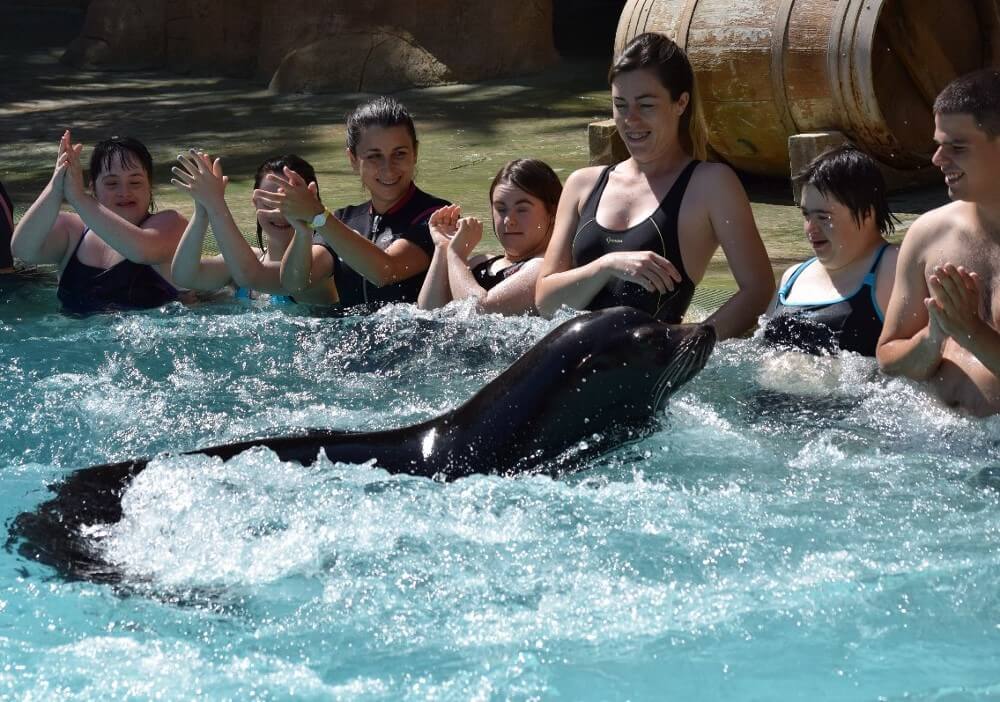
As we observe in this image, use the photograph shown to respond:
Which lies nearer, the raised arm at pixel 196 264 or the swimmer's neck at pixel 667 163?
the swimmer's neck at pixel 667 163

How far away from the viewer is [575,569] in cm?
334

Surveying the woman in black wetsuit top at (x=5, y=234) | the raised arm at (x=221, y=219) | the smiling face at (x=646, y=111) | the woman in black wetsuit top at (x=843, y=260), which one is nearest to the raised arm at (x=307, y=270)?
the raised arm at (x=221, y=219)

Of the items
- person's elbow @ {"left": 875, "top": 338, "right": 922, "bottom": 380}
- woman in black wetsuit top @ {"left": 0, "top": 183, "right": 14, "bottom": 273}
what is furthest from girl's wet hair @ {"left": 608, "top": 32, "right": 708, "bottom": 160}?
woman in black wetsuit top @ {"left": 0, "top": 183, "right": 14, "bottom": 273}

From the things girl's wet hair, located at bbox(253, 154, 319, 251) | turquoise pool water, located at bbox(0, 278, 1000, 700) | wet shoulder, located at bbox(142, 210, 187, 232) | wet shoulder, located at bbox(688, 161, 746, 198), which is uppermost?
wet shoulder, located at bbox(688, 161, 746, 198)

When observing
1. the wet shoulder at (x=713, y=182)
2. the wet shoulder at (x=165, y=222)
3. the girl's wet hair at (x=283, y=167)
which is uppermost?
the wet shoulder at (x=713, y=182)

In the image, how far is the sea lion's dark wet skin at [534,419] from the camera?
141 inches

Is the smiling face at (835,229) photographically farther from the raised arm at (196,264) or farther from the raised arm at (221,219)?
the raised arm at (196,264)

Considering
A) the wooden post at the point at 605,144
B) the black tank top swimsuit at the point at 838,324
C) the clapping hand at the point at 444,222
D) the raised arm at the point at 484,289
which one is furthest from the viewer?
the wooden post at the point at 605,144

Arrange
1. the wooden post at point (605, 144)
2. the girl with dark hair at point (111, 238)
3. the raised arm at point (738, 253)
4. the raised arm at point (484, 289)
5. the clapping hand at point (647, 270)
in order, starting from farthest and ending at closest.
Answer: the wooden post at point (605, 144) < the girl with dark hair at point (111, 238) < the raised arm at point (484, 289) < the raised arm at point (738, 253) < the clapping hand at point (647, 270)

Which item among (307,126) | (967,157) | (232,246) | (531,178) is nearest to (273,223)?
(232,246)

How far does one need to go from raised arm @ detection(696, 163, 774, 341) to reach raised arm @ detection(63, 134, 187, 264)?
2.50 m

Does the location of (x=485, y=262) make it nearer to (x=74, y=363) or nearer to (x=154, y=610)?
(x=74, y=363)

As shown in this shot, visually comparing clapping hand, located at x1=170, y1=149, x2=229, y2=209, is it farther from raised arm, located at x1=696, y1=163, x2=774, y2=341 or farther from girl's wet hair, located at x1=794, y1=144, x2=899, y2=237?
girl's wet hair, located at x1=794, y1=144, x2=899, y2=237

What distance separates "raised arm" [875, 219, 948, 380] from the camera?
399 cm
